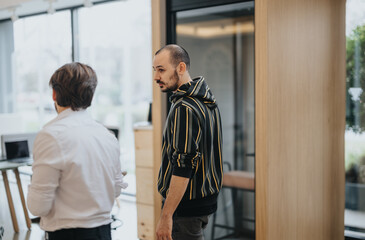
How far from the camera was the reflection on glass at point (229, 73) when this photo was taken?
12.0ft

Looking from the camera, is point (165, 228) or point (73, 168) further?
point (165, 228)

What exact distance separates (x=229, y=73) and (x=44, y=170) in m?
3.00

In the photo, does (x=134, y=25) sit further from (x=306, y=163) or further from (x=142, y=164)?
(x=306, y=163)

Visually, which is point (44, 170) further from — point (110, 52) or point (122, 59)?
point (110, 52)

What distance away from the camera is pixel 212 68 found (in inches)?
165

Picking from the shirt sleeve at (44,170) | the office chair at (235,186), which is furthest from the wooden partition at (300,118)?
the shirt sleeve at (44,170)

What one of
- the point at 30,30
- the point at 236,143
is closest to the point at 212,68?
the point at 236,143

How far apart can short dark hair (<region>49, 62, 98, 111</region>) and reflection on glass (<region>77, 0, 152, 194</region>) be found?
4.43 m

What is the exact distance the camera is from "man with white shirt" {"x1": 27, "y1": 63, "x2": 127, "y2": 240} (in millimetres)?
1662

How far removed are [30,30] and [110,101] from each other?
2455mm

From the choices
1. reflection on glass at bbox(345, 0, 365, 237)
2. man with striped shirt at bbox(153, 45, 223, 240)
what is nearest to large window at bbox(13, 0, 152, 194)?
reflection on glass at bbox(345, 0, 365, 237)

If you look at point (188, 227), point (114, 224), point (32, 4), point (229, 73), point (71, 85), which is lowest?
point (114, 224)

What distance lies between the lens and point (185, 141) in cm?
203

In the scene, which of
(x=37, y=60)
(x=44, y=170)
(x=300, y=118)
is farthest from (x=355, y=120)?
(x=37, y=60)
